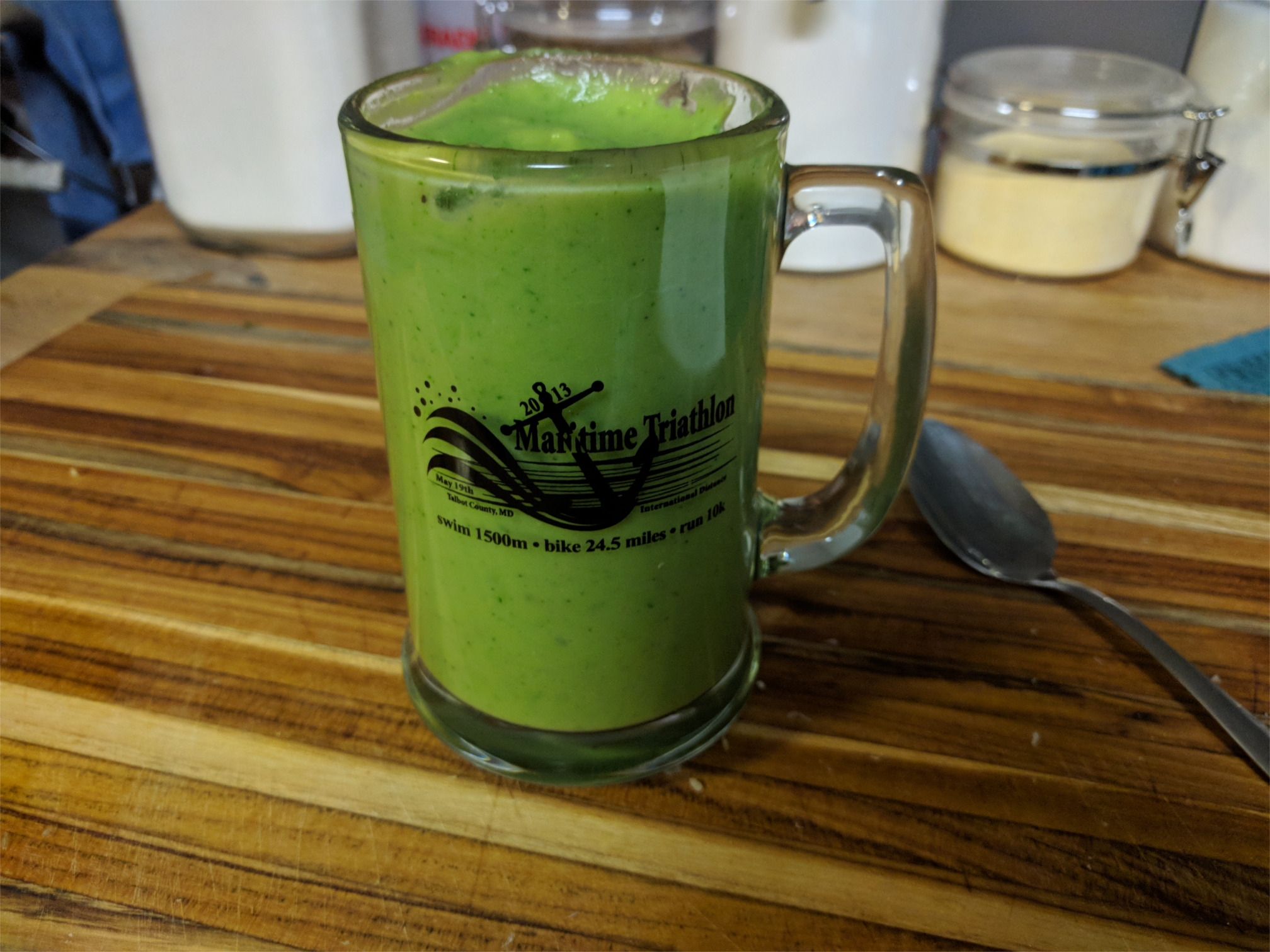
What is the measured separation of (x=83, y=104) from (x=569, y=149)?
3.79 feet

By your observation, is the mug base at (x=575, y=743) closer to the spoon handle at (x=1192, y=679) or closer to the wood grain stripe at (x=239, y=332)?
the spoon handle at (x=1192, y=679)

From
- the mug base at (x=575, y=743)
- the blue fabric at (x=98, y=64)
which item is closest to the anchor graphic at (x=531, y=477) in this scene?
the mug base at (x=575, y=743)

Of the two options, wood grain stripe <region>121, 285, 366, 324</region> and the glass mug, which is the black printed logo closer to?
the glass mug

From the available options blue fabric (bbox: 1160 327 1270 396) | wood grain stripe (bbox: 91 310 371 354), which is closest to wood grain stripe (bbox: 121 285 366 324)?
wood grain stripe (bbox: 91 310 371 354)

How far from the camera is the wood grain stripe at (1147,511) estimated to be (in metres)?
0.61

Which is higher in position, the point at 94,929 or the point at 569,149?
the point at 569,149

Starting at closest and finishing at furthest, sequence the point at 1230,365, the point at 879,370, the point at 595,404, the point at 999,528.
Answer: the point at 595,404 < the point at 879,370 < the point at 999,528 < the point at 1230,365

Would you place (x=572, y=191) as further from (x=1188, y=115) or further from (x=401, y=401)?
(x=1188, y=115)

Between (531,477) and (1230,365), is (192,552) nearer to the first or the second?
(531,477)

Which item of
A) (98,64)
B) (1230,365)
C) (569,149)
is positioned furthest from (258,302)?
(1230,365)

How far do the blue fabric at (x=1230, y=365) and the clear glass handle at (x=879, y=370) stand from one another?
48 cm

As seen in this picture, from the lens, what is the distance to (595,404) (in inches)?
13.5

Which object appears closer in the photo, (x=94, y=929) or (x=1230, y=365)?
(x=94, y=929)

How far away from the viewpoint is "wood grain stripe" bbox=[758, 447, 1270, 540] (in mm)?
615
